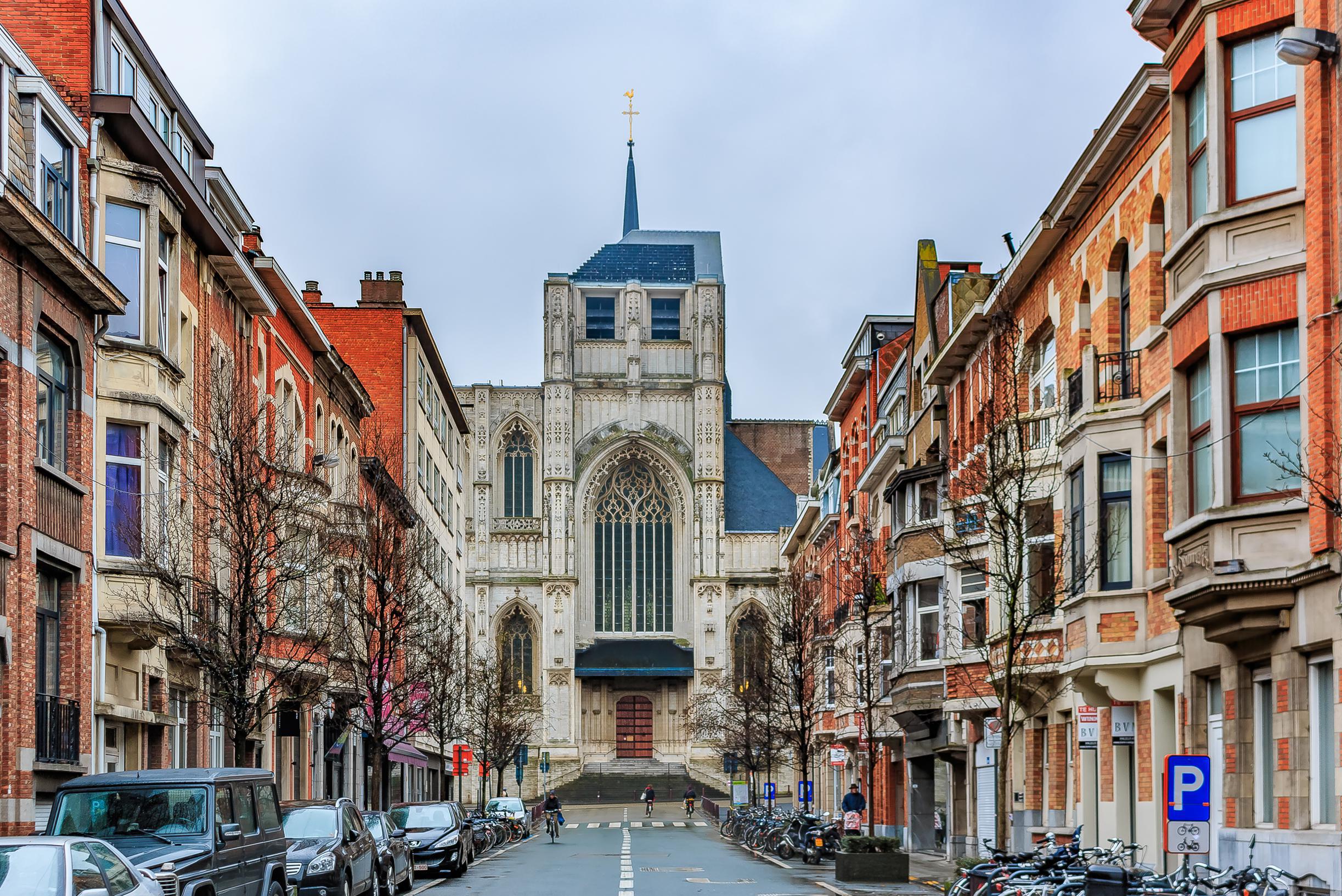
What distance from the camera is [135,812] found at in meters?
16.7

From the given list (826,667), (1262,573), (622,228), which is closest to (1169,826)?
(1262,573)

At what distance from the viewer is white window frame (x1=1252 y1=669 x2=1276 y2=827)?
1841 centimetres

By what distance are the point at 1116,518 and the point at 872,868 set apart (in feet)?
25.7

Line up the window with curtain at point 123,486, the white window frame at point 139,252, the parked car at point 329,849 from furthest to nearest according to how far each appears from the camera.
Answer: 1. the white window frame at point 139,252
2. the window with curtain at point 123,486
3. the parked car at point 329,849

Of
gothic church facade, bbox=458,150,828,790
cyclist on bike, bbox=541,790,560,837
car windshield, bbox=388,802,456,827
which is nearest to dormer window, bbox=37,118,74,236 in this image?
car windshield, bbox=388,802,456,827

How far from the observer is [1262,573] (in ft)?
58.4

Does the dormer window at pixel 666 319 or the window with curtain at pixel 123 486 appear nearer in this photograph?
the window with curtain at pixel 123 486

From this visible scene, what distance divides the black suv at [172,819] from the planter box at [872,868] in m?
13.4

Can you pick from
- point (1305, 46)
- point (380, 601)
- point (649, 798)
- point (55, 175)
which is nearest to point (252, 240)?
point (380, 601)

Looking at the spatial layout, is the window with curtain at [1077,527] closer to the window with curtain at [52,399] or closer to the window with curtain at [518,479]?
the window with curtain at [52,399]

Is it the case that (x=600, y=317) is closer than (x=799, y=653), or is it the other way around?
(x=799, y=653)

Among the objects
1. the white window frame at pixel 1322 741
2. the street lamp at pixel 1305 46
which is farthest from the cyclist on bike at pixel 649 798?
the street lamp at pixel 1305 46

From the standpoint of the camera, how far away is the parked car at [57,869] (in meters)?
12.0

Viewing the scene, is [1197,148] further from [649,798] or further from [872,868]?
[649,798]
